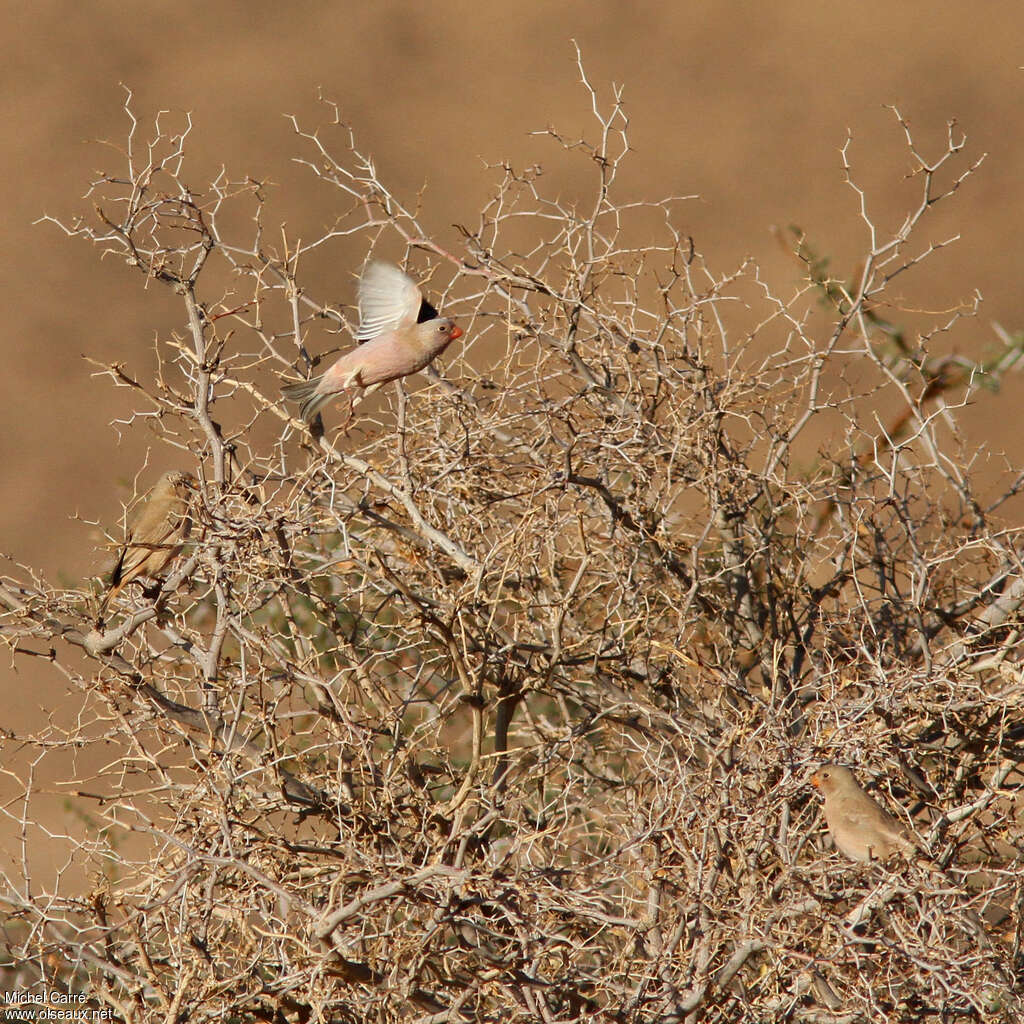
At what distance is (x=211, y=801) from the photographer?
9.77 ft

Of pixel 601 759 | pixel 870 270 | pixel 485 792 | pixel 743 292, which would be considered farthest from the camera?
pixel 743 292

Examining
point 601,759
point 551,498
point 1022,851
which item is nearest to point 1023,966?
point 1022,851

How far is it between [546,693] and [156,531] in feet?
4.05

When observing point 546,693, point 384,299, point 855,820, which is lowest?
point 855,820

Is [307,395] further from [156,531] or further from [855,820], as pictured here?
[855,820]

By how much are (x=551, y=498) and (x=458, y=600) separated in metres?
0.48

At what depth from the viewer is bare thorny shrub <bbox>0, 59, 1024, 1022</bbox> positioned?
2.94 m

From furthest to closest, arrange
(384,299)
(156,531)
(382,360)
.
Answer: (384,299) → (156,531) → (382,360)

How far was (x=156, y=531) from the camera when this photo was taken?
12.8ft

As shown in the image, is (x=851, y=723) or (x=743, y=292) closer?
(x=851, y=723)

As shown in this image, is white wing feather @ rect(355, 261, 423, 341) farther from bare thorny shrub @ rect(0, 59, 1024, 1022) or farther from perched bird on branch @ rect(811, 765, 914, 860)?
perched bird on branch @ rect(811, 765, 914, 860)

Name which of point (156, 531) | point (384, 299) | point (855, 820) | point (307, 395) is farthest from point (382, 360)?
point (855, 820)

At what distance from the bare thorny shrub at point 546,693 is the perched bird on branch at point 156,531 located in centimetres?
9

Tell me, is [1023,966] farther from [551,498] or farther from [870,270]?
[870,270]
